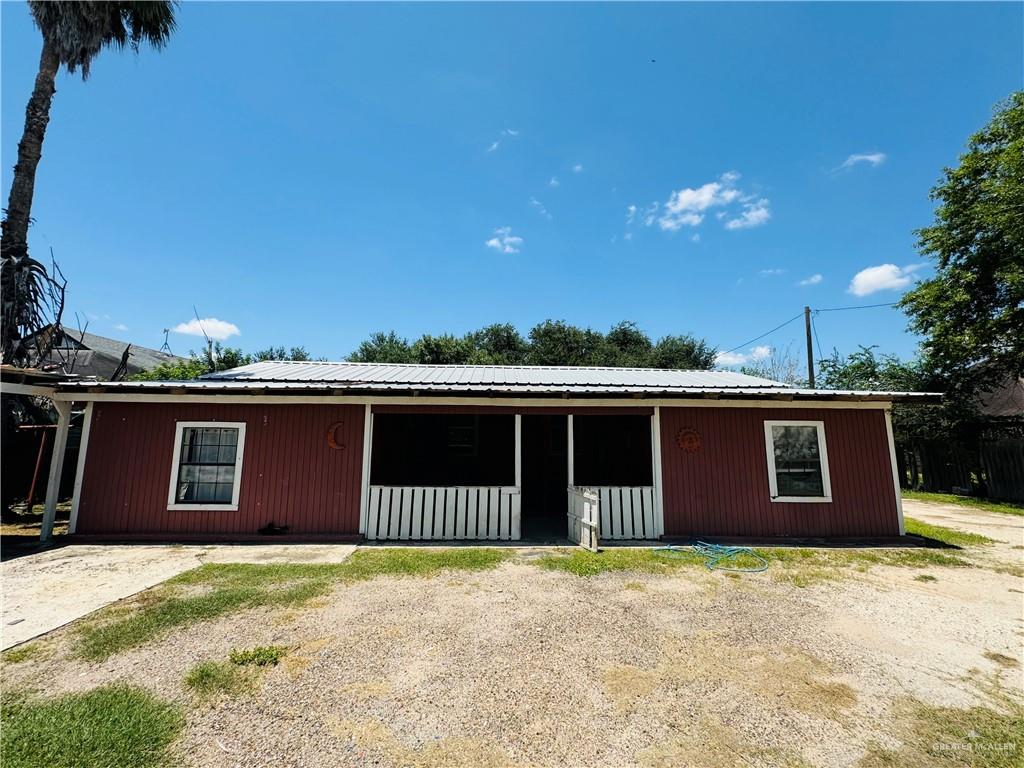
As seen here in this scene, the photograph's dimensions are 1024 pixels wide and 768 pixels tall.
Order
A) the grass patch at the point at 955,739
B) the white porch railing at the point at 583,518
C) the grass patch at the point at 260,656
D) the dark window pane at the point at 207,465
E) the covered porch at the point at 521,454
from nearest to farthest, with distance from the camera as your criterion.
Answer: the grass patch at the point at 955,739 < the grass patch at the point at 260,656 < the white porch railing at the point at 583,518 < the dark window pane at the point at 207,465 < the covered porch at the point at 521,454

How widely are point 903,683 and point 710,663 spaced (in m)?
1.38

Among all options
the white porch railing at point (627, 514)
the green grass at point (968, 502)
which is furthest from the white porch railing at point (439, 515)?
the green grass at point (968, 502)

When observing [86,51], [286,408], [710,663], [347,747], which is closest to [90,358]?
[86,51]

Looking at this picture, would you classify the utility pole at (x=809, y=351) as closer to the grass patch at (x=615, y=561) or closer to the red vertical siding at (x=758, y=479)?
the red vertical siding at (x=758, y=479)

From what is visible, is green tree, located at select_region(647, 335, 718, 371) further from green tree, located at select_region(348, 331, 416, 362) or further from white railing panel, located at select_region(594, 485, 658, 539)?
white railing panel, located at select_region(594, 485, 658, 539)

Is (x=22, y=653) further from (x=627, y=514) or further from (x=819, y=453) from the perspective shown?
(x=819, y=453)

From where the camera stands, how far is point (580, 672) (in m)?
3.36

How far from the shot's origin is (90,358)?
62.8 feet

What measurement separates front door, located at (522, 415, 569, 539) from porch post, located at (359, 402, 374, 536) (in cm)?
416

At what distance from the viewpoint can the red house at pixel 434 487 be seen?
7.46 meters

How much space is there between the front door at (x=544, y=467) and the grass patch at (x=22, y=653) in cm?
821

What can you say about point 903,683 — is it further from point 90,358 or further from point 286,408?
point 90,358

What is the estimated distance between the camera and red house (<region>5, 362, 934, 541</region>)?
24.5ft

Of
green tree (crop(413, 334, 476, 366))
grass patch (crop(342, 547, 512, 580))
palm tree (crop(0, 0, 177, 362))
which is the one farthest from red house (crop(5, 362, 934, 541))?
green tree (crop(413, 334, 476, 366))
